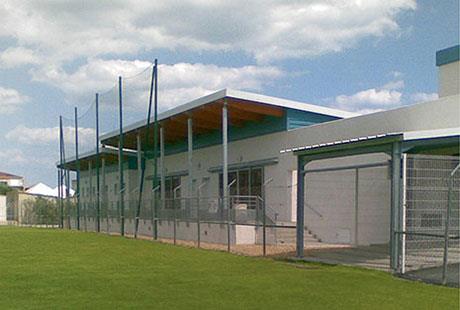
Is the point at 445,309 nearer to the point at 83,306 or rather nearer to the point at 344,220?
the point at 83,306

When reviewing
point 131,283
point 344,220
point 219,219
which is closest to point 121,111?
point 219,219

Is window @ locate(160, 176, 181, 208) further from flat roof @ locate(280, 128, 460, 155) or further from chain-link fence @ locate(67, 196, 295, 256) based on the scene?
flat roof @ locate(280, 128, 460, 155)

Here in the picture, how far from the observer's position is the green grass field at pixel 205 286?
9.10 meters

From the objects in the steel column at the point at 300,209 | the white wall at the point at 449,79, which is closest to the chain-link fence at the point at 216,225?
the steel column at the point at 300,209

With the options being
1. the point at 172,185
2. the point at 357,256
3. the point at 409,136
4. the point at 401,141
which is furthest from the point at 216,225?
the point at 172,185

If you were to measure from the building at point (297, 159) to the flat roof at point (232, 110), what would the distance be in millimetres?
44

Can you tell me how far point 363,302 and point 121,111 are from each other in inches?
1036

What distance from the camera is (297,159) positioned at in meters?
16.7

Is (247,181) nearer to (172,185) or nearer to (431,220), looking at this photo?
(172,185)

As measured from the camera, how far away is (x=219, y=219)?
23375 millimetres

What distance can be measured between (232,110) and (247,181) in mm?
4138

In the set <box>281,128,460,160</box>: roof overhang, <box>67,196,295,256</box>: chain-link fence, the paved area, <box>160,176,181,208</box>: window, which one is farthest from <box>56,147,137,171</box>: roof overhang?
<box>281,128,460,160</box>: roof overhang

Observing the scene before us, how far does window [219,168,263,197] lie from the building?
0.05m

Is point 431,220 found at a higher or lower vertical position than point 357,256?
higher
